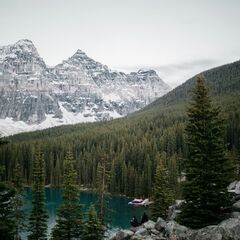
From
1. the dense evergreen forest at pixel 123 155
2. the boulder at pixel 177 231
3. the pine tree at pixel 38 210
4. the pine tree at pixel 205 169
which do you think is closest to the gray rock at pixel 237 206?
the pine tree at pixel 205 169

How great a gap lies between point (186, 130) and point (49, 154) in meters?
151

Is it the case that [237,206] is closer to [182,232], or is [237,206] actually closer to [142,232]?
[182,232]

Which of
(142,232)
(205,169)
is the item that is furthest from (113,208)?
(205,169)

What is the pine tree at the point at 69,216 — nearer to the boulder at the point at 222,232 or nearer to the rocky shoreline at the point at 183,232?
the rocky shoreline at the point at 183,232

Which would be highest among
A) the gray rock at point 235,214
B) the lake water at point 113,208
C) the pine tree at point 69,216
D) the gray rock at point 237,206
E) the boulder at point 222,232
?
the gray rock at point 237,206

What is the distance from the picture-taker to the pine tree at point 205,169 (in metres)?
28.2

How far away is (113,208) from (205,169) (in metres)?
79.5

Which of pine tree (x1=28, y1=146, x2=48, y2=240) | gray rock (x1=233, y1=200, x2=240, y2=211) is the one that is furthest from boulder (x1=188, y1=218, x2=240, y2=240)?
pine tree (x1=28, y1=146, x2=48, y2=240)

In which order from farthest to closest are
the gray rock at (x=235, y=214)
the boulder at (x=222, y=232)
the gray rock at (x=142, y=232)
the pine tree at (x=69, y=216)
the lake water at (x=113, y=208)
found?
the lake water at (x=113, y=208)
the pine tree at (x=69, y=216)
the gray rock at (x=142, y=232)
the gray rock at (x=235, y=214)
the boulder at (x=222, y=232)

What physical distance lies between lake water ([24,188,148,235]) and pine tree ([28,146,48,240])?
26.1 metres

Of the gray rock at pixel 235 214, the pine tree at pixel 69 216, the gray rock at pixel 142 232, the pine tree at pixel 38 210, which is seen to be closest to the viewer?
the gray rock at pixel 235 214

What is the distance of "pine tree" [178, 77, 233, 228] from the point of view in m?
28.2

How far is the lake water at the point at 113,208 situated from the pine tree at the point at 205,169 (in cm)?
5036

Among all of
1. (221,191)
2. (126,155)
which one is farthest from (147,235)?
(126,155)
